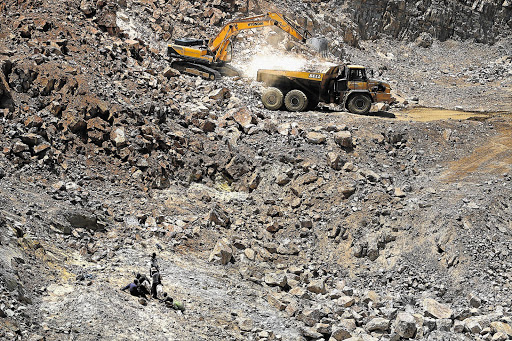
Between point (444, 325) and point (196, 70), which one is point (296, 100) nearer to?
point (196, 70)

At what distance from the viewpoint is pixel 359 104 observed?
57.7 feet

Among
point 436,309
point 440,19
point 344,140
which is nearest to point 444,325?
point 436,309

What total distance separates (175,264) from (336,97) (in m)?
8.92

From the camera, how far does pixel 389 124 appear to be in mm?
15789

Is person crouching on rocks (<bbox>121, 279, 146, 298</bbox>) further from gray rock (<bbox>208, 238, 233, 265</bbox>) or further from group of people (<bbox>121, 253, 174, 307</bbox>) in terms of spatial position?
gray rock (<bbox>208, 238, 233, 265</bbox>)

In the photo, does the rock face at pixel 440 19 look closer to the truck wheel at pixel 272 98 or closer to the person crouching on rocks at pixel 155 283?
the truck wheel at pixel 272 98

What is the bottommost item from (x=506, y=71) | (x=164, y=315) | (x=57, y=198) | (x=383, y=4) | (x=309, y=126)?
(x=164, y=315)

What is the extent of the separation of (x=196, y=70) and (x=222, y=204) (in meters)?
6.90

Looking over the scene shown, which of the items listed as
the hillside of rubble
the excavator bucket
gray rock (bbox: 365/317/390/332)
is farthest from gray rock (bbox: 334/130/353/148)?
the excavator bucket

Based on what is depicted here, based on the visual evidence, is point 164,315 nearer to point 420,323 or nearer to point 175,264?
point 175,264

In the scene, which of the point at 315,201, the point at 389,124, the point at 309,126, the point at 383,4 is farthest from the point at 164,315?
the point at 383,4

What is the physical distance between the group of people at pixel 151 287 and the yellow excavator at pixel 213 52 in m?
10.2

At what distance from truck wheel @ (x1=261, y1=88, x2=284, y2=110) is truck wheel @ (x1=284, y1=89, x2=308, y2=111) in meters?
0.22

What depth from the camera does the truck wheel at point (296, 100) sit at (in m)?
17.4
